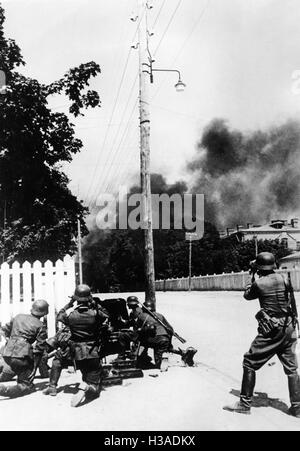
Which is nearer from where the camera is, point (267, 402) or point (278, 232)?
point (267, 402)

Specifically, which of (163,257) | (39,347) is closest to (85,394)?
(39,347)

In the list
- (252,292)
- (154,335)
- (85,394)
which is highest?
(252,292)

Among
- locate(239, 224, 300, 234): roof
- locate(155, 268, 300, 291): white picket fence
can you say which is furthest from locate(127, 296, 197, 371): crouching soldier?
locate(239, 224, 300, 234): roof

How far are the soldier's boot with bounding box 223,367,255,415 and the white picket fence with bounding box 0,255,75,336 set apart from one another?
497 cm

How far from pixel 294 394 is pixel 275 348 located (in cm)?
49

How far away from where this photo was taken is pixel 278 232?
3521 inches

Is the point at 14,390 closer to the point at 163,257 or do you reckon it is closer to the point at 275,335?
the point at 275,335

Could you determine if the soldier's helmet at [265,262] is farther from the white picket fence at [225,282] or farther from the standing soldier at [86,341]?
the white picket fence at [225,282]

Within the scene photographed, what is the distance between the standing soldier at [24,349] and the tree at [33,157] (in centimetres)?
609

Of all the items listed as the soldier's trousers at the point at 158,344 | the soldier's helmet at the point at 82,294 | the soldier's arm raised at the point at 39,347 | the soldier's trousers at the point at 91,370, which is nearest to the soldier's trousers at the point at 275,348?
the soldier's trousers at the point at 91,370

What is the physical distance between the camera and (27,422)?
500 centimetres

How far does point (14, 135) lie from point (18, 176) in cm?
118

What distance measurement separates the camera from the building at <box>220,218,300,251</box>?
3482 inches

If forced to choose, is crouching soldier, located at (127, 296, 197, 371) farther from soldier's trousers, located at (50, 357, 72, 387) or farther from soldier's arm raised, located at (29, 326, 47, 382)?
soldier's arm raised, located at (29, 326, 47, 382)
